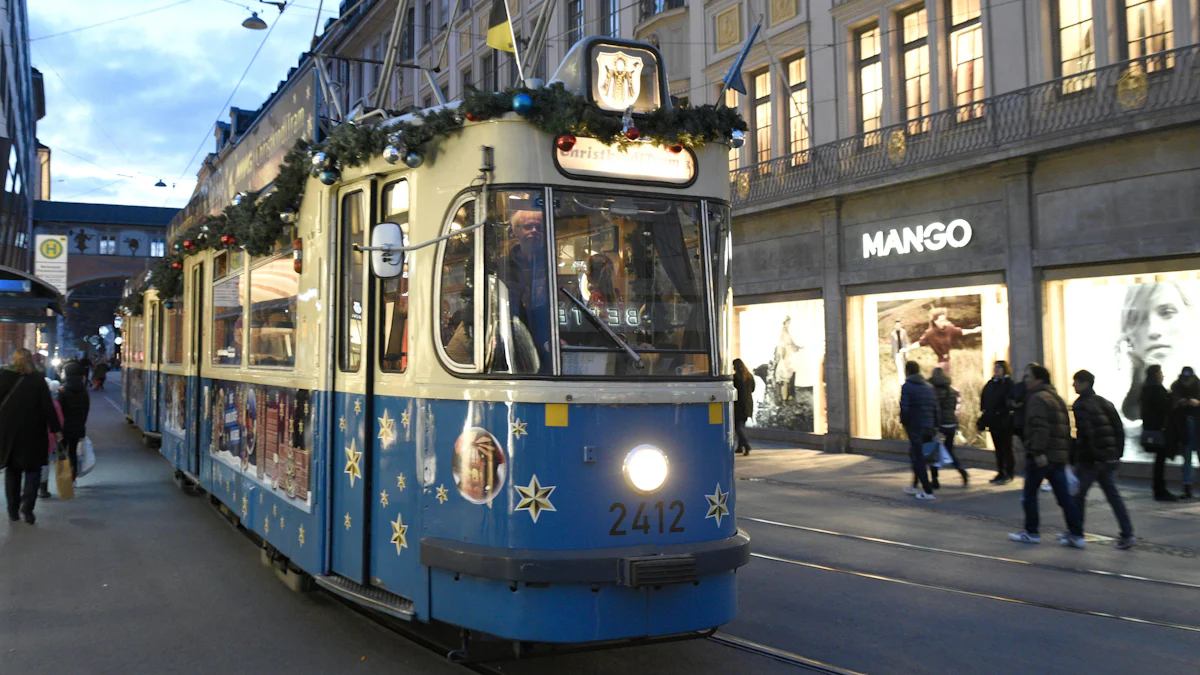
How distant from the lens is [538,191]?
187 inches

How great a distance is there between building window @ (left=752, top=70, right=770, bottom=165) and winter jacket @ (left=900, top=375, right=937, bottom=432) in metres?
8.92

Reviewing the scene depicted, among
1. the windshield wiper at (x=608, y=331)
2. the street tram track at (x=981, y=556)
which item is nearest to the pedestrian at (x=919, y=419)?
the street tram track at (x=981, y=556)

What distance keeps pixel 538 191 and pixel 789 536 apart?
5.75 metres

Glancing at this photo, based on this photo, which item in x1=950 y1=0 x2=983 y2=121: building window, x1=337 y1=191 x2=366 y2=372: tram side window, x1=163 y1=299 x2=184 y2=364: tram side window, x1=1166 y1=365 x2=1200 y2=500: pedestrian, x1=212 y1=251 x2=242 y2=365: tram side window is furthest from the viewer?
x1=950 y1=0 x2=983 y2=121: building window

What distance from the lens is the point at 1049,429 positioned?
29.5 feet

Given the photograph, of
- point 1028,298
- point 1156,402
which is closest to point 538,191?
point 1156,402

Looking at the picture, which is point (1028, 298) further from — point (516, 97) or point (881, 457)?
point (516, 97)

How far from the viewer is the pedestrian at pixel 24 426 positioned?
9711 millimetres

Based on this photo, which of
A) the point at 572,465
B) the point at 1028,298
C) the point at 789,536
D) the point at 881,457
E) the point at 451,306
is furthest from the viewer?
the point at 881,457

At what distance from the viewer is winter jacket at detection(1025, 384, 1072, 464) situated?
8.95 m

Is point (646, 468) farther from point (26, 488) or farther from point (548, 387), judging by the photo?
point (26, 488)

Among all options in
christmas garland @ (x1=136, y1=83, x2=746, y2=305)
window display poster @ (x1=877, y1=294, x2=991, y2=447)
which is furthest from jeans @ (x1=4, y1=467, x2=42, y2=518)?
window display poster @ (x1=877, y1=294, x2=991, y2=447)

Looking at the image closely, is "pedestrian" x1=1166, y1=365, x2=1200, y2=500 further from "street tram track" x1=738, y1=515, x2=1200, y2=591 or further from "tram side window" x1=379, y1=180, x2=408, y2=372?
"tram side window" x1=379, y1=180, x2=408, y2=372

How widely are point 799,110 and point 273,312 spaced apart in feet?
45.5
